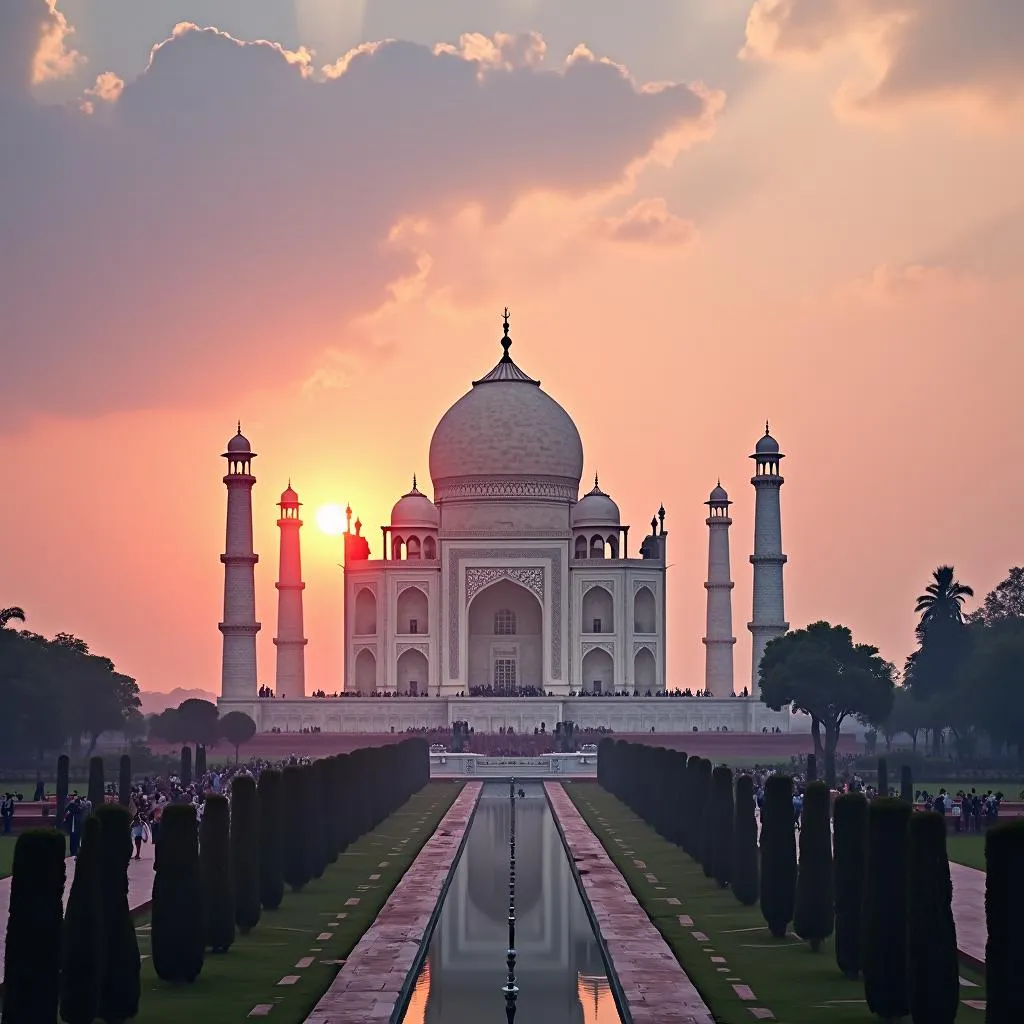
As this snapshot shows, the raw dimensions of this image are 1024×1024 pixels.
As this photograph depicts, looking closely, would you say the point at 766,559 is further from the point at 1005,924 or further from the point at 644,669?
the point at 1005,924

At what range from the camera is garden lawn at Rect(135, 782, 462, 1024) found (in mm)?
15398

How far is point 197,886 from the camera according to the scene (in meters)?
16.8

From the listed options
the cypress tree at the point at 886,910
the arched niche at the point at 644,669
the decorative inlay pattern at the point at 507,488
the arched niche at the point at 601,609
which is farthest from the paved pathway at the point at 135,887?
the decorative inlay pattern at the point at 507,488

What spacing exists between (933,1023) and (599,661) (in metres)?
50.4

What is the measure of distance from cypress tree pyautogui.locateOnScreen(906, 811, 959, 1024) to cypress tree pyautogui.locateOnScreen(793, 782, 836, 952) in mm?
4024

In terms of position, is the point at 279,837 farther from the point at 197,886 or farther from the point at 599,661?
the point at 599,661

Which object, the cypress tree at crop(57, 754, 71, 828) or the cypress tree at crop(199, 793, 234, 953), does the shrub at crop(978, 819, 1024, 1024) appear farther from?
the cypress tree at crop(57, 754, 71, 828)

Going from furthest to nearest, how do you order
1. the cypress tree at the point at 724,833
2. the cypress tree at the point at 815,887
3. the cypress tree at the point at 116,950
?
the cypress tree at the point at 724,833
the cypress tree at the point at 815,887
the cypress tree at the point at 116,950

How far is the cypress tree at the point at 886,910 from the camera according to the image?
1484 centimetres

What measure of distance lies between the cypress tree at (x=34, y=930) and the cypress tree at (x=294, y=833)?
32.2 feet

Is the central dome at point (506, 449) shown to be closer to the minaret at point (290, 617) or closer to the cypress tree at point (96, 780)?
the minaret at point (290, 617)

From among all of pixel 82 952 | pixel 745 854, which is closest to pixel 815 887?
pixel 745 854

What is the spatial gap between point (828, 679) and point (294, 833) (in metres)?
29.4

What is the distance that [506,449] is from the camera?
2584 inches
